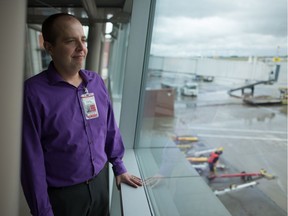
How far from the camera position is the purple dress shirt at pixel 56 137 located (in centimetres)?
81

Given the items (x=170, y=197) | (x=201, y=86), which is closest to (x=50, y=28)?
(x=170, y=197)

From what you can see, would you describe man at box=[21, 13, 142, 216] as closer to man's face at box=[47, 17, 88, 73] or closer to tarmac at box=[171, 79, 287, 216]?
man's face at box=[47, 17, 88, 73]

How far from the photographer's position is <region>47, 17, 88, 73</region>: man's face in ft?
2.77

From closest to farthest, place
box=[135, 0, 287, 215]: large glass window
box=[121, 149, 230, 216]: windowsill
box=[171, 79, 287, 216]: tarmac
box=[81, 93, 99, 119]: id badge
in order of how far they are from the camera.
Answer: box=[81, 93, 99, 119]: id badge < box=[121, 149, 230, 216]: windowsill < box=[135, 0, 287, 215]: large glass window < box=[171, 79, 287, 216]: tarmac

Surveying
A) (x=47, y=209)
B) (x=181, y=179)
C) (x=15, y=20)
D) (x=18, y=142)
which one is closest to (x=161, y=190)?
(x=181, y=179)

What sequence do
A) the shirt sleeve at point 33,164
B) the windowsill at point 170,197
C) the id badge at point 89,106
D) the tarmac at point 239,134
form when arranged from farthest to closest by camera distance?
the tarmac at point 239,134 < the windowsill at point 170,197 < the id badge at point 89,106 < the shirt sleeve at point 33,164

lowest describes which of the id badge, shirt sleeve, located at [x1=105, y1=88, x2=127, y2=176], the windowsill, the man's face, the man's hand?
the windowsill

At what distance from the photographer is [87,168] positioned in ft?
3.15

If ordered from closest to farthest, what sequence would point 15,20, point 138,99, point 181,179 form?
point 15,20 < point 138,99 < point 181,179

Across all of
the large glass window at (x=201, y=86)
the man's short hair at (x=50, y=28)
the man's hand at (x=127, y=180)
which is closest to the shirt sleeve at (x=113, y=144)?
the man's hand at (x=127, y=180)

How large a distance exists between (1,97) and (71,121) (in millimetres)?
505

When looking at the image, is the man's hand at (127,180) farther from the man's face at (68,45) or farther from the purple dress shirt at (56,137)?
the man's face at (68,45)

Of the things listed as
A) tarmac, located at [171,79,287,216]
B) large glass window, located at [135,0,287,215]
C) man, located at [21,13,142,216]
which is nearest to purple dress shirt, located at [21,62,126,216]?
man, located at [21,13,142,216]

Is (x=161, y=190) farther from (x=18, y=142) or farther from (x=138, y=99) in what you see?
(x=18, y=142)
